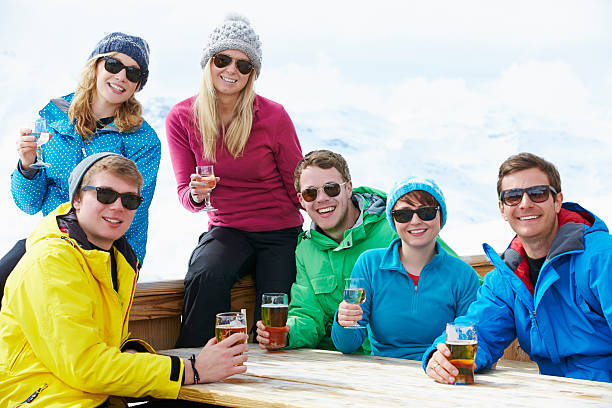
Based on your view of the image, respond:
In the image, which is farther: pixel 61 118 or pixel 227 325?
pixel 61 118

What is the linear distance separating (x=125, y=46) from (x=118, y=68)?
5.8 inches

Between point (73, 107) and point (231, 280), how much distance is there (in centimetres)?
143

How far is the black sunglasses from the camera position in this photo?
11.1 ft

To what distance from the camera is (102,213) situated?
3.04 m

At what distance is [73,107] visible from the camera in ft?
13.6

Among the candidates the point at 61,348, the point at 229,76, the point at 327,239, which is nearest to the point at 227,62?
the point at 229,76

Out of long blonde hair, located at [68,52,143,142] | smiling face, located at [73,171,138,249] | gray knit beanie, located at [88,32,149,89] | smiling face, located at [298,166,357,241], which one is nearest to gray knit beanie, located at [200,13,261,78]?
gray knit beanie, located at [88,32,149,89]

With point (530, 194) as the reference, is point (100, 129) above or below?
above

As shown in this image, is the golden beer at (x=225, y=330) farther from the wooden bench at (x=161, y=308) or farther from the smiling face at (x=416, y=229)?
the wooden bench at (x=161, y=308)

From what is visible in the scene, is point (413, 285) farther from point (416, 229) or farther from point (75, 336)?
point (75, 336)

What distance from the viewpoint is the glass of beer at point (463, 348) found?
2648mm

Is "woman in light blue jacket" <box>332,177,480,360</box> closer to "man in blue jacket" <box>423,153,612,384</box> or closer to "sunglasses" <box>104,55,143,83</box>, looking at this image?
"man in blue jacket" <box>423,153,612,384</box>

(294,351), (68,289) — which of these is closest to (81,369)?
(68,289)

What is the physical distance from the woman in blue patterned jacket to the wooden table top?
1.64 meters
